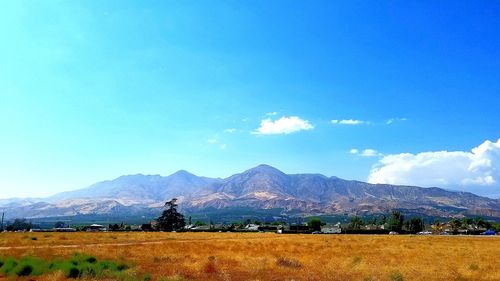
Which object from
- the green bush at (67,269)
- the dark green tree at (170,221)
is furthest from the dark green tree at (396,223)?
the green bush at (67,269)

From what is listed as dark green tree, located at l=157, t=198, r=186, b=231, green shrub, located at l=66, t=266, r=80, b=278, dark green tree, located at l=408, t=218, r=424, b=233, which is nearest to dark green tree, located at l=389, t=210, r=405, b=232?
dark green tree, located at l=408, t=218, r=424, b=233

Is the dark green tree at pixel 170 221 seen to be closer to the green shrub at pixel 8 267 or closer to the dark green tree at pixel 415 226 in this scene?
the dark green tree at pixel 415 226

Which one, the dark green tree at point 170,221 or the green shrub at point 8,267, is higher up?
the dark green tree at point 170,221

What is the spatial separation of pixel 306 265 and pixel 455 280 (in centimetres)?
1094

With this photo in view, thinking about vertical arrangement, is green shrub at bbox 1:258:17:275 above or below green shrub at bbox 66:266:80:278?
above

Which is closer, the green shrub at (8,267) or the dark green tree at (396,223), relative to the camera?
the green shrub at (8,267)

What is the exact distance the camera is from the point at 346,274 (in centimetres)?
2883

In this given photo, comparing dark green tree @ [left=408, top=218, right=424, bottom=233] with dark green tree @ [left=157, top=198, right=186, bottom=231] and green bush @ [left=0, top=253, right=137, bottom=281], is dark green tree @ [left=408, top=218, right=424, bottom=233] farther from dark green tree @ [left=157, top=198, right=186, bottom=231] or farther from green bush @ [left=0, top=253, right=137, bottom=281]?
green bush @ [left=0, top=253, right=137, bottom=281]

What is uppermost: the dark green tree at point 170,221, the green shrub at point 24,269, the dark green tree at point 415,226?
the dark green tree at point 170,221

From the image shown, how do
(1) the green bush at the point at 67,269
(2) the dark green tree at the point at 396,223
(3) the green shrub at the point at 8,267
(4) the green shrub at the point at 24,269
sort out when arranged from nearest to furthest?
(1) the green bush at the point at 67,269, (4) the green shrub at the point at 24,269, (3) the green shrub at the point at 8,267, (2) the dark green tree at the point at 396,223

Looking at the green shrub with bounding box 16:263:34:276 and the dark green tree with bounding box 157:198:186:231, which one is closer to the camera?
the green shrub with bounding box 16:263:34:276

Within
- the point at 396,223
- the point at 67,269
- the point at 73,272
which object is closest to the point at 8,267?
the point at 67,269

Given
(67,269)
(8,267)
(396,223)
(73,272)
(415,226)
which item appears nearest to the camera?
(73,272)

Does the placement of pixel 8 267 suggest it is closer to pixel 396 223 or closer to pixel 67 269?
pixel 67 269
